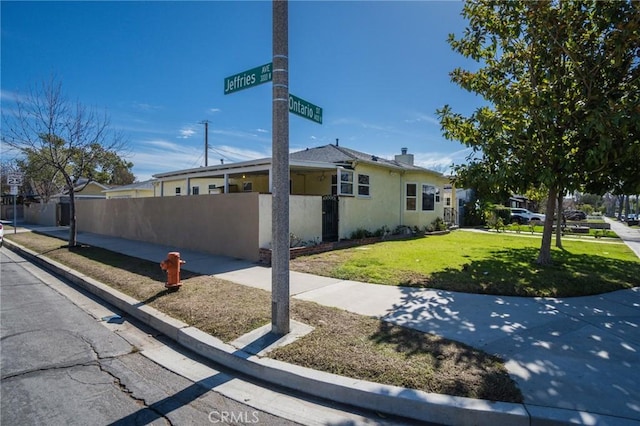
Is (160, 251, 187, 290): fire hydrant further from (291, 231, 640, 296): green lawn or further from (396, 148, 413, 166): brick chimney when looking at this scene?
(396, 148, 413, 166): brick chimney

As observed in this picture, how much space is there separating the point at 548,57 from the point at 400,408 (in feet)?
28.0

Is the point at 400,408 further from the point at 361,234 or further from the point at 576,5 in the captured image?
the point at 361,234

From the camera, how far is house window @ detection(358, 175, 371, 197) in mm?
14797

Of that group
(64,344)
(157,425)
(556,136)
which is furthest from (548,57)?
(64,344)

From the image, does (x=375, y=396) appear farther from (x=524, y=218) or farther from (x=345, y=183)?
(x=524, y=218)

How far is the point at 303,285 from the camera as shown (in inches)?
279

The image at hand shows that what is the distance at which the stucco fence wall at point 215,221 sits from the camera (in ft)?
33.3

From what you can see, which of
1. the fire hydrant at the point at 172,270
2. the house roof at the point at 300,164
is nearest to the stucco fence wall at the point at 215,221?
the house roof at the point at 300,164

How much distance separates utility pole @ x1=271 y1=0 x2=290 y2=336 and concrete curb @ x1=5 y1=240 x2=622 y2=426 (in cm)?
70

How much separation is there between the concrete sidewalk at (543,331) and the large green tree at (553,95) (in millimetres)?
2990

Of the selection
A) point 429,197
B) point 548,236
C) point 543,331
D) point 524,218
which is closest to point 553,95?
point 548,236

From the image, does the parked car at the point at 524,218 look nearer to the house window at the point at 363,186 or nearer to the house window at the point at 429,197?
the house window at the point at 429,197

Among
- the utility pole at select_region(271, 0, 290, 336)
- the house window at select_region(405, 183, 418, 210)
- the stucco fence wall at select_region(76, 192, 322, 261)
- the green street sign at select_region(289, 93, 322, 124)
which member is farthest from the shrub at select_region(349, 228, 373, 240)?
the utility pole at select_region(271, 0, 290, 336)

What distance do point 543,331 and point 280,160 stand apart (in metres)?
4.17
